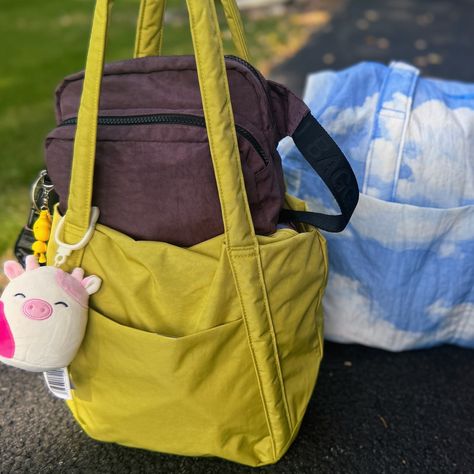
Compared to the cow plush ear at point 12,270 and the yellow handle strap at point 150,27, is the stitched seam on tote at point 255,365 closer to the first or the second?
the cow plush ear at point 12,270

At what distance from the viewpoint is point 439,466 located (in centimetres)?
132

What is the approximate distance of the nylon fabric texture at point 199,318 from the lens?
110cm

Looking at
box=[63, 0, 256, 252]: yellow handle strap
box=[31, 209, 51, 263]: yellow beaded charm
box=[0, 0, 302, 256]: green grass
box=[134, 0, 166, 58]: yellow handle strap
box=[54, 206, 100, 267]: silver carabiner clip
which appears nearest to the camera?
box=[63, 0, 256, 252]: yellow handle strap

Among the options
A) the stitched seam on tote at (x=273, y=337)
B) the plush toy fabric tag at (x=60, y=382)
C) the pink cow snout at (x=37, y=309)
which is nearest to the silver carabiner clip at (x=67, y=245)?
the pink cow snout at (x=37, y=309)

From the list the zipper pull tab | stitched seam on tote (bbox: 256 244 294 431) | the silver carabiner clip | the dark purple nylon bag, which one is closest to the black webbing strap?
the dark purple nylon bag

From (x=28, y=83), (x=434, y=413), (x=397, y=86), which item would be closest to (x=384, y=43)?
(x=28, y=83)

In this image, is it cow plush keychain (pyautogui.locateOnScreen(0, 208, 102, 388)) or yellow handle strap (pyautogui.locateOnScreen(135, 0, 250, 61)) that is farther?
yellow handle strap (pyautogui.locateOnScreen(135, 0, 250, 61))

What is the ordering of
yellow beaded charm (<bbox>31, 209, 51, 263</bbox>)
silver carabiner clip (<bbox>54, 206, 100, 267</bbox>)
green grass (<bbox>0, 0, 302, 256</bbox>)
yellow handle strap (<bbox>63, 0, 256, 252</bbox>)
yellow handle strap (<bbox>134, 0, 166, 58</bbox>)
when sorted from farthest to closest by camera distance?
1. green grass (<bbox>0, 0, 302, 256</bbox>)
2. yellow handle strap (<bbox>134, 0, 166, 58</bbox>)
3. yellow beaded charm (<bbox>31, 209, 51, 263</bbox>)
4. silver carabiner clip (<bbox>54, 206, 100, 267</bbox>)
5. yellow handle strap (<bbox>63, 0, 256, 252</bbox>)

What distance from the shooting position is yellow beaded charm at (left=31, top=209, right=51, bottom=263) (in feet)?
4.16

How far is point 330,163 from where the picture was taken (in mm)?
1228

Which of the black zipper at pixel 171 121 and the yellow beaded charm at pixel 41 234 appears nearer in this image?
the black zipper at pixel 171 121

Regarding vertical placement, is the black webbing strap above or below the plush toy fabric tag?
above

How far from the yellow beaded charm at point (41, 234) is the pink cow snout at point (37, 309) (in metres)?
0.20

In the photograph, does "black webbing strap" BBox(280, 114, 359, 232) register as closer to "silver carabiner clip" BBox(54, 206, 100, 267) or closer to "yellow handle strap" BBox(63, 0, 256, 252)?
"yellow handle strap" BBox(63, 0, 256, 252)
